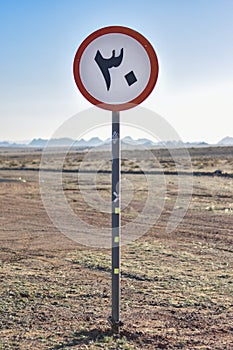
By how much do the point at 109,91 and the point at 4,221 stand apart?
831cm

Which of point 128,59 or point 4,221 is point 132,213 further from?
point 128,59

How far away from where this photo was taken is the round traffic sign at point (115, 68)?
4008mm

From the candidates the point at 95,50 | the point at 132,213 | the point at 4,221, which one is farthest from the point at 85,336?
the point at 132,213

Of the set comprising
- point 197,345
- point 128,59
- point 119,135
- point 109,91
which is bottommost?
point 197,345

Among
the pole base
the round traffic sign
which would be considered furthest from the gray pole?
the round traffic sign

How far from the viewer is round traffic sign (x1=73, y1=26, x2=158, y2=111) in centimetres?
401

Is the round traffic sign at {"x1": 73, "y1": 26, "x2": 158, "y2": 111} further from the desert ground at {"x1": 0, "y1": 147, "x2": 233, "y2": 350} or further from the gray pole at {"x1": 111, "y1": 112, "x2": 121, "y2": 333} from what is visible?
the desert ground at {"x1": 0, "y1": 147, "x2": 233, "y2": 350}

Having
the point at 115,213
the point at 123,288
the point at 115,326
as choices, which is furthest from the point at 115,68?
the point at 123,288

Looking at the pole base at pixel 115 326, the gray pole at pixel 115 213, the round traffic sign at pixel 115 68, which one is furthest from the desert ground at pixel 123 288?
the round traffic sign at pixel 115 68

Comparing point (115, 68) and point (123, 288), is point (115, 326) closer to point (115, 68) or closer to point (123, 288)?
point (123, 288)

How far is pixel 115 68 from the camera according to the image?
13.1 ft

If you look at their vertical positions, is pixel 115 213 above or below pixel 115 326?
above

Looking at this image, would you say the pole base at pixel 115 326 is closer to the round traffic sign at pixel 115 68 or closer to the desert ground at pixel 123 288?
the desert ground at pixel 123 288

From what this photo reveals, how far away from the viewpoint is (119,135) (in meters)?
4.26
